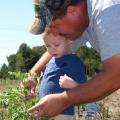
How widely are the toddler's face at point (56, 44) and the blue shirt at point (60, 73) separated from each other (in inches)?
1.7

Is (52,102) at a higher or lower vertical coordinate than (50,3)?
lower

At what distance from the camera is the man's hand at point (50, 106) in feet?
10.8

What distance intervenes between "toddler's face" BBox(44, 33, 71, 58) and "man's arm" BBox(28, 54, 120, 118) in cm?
71

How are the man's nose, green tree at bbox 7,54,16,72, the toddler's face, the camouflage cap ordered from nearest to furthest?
1. the camouflage cap
2. the man's nose
3. the toddler's face
4. green tree at bbox 7,54,16,72

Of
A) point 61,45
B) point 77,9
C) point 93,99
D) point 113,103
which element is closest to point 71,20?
point 77,9

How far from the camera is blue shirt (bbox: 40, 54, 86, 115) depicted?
387cm

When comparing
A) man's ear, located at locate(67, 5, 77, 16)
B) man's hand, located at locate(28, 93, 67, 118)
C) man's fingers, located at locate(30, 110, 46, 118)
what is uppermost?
man's ear, located at locate(67, 5, 77, 16)

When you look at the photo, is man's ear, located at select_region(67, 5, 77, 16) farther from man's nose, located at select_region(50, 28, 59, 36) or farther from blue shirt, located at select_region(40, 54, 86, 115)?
blue shirt, located at select_region(40, 54, 86, 115)

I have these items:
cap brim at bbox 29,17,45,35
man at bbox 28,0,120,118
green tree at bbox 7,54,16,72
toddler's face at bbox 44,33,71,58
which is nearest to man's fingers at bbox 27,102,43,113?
man at bbox 28,0,120,118

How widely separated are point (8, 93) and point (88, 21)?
72 cm

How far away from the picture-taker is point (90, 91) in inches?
128

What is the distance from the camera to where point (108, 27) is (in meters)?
3.29

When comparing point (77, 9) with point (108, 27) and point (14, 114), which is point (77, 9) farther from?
point (14, 114)

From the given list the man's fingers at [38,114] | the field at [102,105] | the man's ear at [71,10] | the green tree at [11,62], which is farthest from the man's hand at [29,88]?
the green tree at [11,62]
